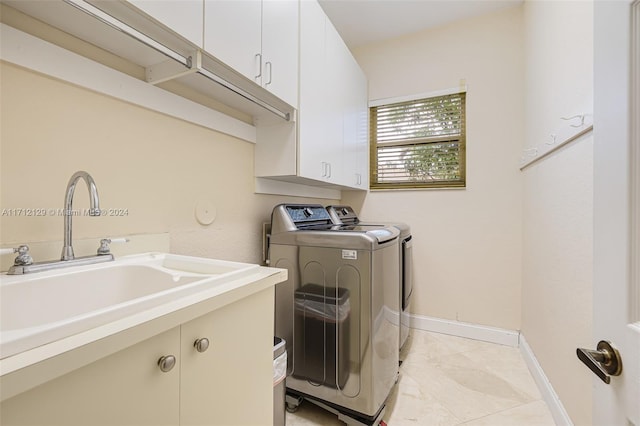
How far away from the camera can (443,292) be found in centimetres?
262

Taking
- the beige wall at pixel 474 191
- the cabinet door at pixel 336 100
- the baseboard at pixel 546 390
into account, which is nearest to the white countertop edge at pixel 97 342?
the cabinet door at pixel 336 100

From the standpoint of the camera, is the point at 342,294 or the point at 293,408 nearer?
the point at 342,294

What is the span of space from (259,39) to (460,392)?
7.41ft

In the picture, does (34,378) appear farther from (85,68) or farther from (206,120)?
(206,120)

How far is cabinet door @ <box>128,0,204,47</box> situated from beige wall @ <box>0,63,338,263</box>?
389mm

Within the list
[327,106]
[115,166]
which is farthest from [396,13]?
[115,166]

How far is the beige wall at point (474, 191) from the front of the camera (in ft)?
7.77

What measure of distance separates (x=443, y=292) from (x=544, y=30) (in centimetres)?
206

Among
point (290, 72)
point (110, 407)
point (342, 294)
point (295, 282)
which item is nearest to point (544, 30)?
point (290, 72)

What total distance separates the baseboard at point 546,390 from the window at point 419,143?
1.39 m

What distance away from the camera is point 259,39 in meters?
1.32

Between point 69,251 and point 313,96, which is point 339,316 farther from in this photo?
point 313,96

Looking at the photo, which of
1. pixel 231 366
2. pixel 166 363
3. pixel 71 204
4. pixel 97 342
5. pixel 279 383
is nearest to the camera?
pixel 97 342

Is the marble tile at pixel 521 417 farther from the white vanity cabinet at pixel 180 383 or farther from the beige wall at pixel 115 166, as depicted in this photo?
the beige wall at pixel 115 166
